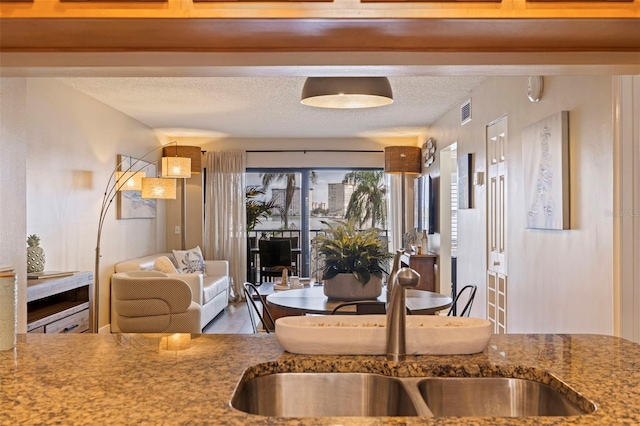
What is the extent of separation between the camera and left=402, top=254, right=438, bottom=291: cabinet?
7.18 meters

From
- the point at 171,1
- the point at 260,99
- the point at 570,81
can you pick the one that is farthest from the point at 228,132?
the point at 171,1

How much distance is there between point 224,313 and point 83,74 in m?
6.34

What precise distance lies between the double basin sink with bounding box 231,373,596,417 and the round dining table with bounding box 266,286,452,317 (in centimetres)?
176

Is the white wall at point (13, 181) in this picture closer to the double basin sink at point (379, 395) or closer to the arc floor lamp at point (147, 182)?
the double basin sink at point (379, 395)

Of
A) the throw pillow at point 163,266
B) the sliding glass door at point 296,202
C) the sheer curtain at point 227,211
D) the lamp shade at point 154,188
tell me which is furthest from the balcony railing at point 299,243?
the lamp shade at point 154,188

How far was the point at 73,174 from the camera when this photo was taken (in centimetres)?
545

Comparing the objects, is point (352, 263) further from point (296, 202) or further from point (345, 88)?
point (296, 202)

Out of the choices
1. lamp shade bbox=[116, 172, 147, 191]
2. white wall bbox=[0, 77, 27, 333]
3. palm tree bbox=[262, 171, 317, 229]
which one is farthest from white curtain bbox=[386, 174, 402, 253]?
white wall bbox=[0, 77, 27, 333]

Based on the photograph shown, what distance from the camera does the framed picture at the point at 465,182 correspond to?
18.0 feet

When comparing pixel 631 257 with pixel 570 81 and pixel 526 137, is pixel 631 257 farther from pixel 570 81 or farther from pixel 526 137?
pixel 526 137

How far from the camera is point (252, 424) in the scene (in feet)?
3.47

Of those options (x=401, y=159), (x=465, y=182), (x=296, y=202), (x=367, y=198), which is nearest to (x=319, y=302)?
(x=465, y=182)

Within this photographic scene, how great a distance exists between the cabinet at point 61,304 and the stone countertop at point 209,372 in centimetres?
226

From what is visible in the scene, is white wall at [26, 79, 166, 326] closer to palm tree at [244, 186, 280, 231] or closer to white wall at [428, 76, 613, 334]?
palm tree at [244, 186, 280, 231]
